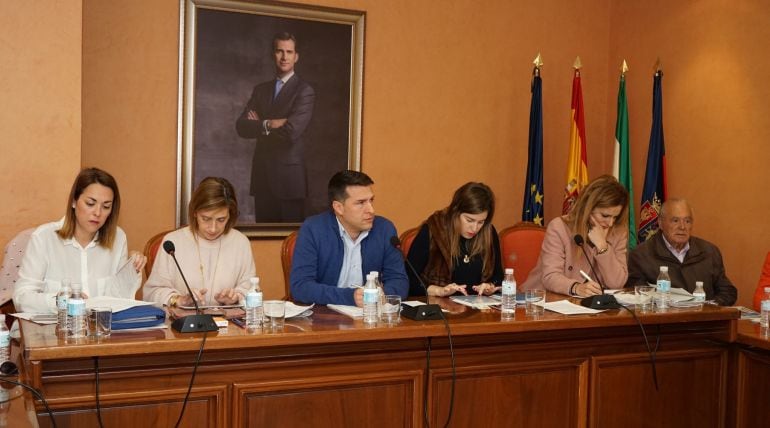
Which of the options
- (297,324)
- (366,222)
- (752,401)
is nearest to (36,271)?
(297,324)

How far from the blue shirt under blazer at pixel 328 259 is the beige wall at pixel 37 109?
1169 millimetres

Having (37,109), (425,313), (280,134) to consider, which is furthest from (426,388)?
(280,134)

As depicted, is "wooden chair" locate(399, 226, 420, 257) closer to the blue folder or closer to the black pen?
the black pen

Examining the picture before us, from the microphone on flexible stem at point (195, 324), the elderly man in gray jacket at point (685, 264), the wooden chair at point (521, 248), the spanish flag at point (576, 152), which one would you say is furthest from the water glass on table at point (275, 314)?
the spanish flag at point (576, 152)

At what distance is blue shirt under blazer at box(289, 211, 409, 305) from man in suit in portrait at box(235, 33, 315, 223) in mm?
1222

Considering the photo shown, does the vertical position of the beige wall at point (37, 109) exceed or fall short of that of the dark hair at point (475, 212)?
it exceeds it

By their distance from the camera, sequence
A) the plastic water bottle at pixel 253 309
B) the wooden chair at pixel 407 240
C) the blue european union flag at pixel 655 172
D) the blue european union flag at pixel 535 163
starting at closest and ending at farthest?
the plastic water bottle at pixel 253 309 < the wooden chair at pixel 407 240 < the blue european union flag at pixel 655 172 < the blue european union flag at pixel 535 163

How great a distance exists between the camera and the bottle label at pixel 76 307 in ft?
7.47

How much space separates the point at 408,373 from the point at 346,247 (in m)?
0.90

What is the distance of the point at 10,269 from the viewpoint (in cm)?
317

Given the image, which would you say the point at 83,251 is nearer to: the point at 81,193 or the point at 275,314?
the point at 81,193

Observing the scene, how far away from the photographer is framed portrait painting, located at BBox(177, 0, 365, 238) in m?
4.38

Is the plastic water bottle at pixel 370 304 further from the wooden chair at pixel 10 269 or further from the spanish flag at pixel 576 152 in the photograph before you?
the spanish flag at pixel 576 152

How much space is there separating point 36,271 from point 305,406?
1.14 meters
